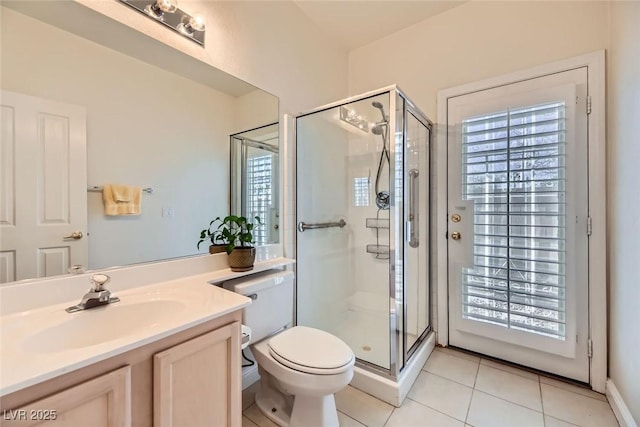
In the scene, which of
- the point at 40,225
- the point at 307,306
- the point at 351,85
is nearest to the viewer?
→ the point at 40,225

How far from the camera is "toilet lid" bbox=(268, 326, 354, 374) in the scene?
124 centimetres

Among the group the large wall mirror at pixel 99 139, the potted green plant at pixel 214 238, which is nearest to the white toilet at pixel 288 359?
the potted green plant at pixel 214 238

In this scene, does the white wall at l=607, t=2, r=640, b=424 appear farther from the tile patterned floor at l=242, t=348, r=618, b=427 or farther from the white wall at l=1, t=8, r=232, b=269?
the white wall at l=1, t=8, r=232, b=269


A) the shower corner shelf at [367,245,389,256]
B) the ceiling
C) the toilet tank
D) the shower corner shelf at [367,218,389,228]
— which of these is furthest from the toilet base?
the ceiling

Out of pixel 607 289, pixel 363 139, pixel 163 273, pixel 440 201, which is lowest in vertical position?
pixel 607 289

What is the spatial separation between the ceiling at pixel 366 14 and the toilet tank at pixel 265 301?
6.52ft

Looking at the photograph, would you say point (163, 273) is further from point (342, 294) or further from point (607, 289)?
point (607, 289)

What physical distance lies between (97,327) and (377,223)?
164 cm

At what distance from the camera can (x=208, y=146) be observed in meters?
1.54

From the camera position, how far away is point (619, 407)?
144 centimetres

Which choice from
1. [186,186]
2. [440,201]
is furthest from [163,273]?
[440,201]

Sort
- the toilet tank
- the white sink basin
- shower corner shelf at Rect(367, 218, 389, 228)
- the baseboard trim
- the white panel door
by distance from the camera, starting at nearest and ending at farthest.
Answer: the white sink basin
the white panel door
the baseboard trim
the toilet tank
shower corner shelf at Rect(367, 218, 389, 228)

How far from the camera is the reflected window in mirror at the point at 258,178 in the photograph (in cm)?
167

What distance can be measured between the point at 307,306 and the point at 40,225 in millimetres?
1625
